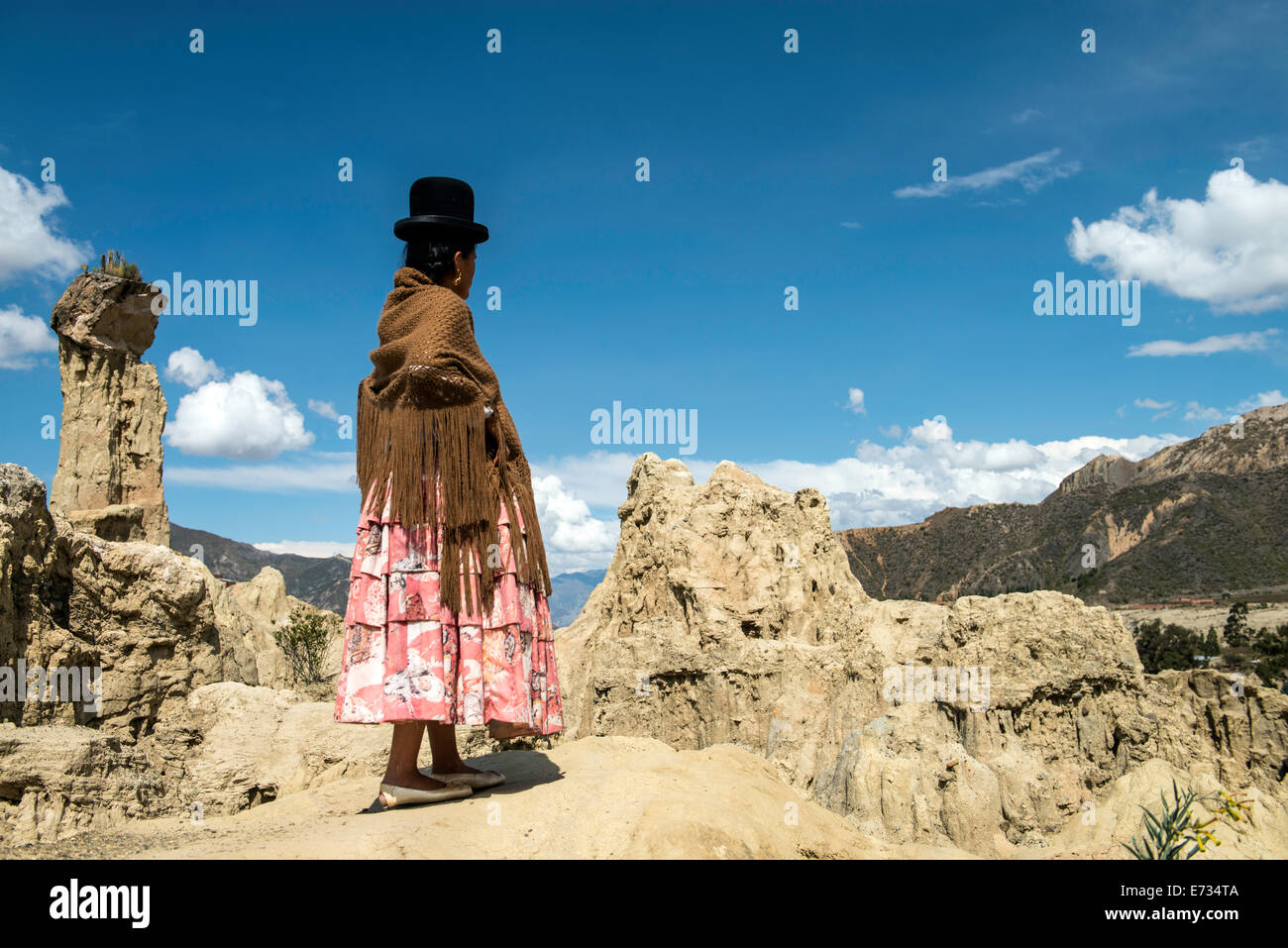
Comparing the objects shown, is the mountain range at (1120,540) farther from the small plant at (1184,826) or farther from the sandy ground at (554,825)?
the sandy ground at (554,825)

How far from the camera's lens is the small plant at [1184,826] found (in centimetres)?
445

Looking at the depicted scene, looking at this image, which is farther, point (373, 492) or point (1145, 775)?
point (1145, 775)

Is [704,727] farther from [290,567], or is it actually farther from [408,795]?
[290,567]

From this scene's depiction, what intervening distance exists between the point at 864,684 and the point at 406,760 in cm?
597

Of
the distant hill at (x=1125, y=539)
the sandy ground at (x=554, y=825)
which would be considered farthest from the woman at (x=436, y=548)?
the distant hill at (x=1125, y=539)

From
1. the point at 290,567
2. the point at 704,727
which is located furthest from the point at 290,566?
the point at 704,727

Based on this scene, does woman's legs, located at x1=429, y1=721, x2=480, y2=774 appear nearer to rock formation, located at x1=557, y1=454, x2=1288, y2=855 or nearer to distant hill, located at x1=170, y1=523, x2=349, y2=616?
rock formation, located at x1=557, y1=454, x2=1288, y2=855

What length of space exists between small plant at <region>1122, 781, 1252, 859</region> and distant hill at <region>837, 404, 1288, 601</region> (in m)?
43.2

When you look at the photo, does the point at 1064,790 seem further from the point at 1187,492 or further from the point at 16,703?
the point at 1187,492

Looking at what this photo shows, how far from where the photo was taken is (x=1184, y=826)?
4723mm

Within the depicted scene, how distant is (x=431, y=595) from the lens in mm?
4234

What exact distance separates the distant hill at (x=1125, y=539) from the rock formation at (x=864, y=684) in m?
40.6

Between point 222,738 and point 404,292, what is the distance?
3.51m
